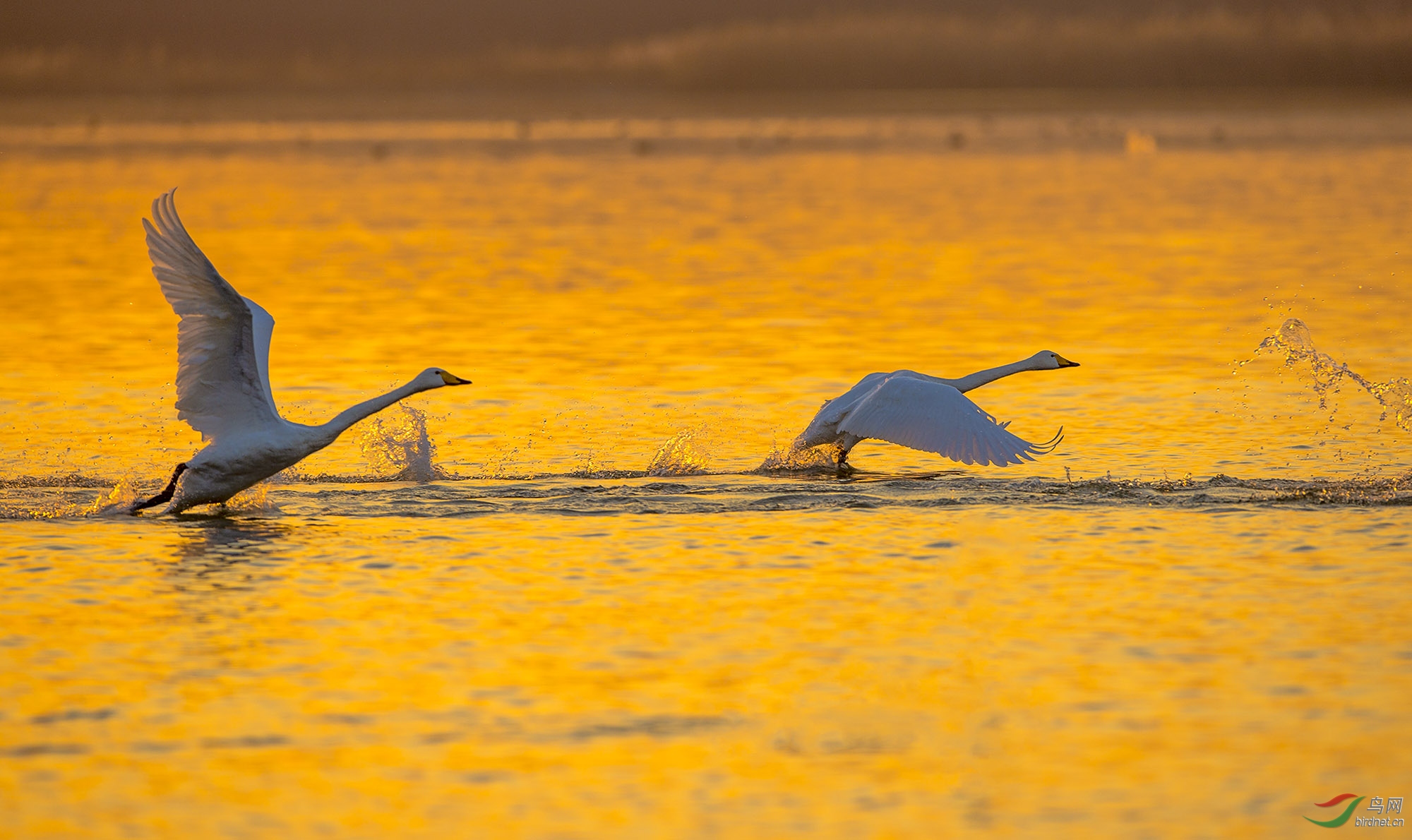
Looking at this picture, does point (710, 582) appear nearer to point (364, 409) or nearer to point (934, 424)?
point (364, 409)

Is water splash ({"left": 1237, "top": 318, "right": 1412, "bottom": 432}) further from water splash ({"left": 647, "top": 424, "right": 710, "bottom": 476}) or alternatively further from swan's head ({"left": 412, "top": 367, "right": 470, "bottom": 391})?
swan's head ({"left": 412, "top": 367, "right": 470, "bottom": 391})

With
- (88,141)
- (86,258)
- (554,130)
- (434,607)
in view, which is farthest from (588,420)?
(554,130)

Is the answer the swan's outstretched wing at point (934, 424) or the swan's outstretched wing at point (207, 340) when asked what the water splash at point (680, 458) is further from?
the swan's outstretched wing at point (207, 340)

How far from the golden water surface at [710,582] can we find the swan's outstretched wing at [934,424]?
1.02 feet

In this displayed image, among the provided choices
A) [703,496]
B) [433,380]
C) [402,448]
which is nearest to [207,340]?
[433,380]

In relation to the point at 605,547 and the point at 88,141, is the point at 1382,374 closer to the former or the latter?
the point at 605,547

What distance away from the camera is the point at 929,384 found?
14922 millimetres

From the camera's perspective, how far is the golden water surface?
27.0 ft

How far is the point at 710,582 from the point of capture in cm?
1169

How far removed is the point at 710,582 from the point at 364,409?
289cm

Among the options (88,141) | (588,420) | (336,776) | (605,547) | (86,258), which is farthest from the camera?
(88,141)

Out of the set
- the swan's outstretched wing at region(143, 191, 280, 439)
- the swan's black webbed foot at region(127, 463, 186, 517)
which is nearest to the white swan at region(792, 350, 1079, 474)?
the swan's outstretched wing at region(143, 191, 280, 439)

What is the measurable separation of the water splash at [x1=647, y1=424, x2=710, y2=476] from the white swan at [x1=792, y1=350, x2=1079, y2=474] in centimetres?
71

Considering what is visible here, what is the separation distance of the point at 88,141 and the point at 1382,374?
7563 centimetres
